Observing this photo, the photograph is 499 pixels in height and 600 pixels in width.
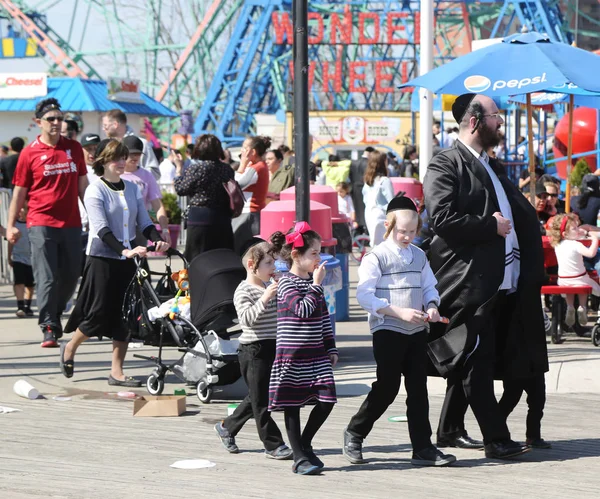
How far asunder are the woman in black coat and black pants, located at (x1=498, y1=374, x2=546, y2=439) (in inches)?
175

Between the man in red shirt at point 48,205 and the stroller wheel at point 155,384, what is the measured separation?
2.19 metres

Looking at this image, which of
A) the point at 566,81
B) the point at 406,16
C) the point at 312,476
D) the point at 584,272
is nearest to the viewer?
the point at 312,476

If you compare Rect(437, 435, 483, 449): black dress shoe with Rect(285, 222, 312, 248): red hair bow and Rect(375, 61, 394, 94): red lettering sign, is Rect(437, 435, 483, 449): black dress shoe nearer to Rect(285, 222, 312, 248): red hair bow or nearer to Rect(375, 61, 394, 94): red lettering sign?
Rect(285, 222, 312, 248): red hair bow

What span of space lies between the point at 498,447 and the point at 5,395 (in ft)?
12.8

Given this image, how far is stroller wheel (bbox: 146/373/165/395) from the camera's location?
334 inches

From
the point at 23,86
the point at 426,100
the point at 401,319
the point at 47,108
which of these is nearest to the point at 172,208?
the point at 426,100

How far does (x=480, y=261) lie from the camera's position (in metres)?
6.25

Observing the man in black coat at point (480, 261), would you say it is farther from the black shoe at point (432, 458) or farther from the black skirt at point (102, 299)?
the black skirt at point (102, 299)

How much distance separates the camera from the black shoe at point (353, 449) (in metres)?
6.30

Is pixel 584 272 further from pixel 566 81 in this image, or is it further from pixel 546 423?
pixel 546 423

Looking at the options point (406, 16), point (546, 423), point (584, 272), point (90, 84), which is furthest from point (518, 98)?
point (406, 16)

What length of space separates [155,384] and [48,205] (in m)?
2.52

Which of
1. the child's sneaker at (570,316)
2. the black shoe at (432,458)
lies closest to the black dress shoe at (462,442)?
the black shoe at (432,458)

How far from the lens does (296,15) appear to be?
8.91 m
